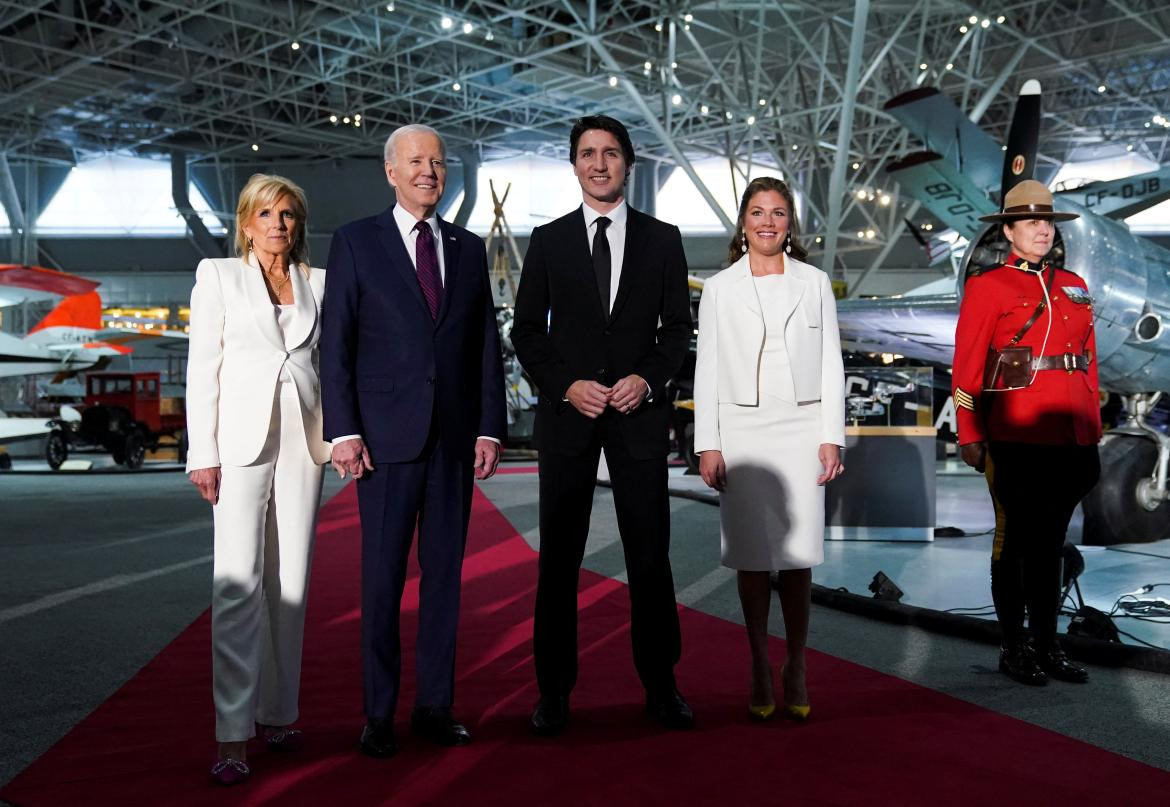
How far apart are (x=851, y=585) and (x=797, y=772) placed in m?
2.65

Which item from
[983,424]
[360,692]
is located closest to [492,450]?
[360,692]

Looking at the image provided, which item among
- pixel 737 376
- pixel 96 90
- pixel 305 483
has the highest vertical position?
pixel 96 90

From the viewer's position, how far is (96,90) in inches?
798

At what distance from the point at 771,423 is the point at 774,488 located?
174mm

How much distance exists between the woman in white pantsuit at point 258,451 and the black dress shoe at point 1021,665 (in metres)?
2.10

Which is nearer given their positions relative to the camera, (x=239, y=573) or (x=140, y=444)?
(x=239, y=573)

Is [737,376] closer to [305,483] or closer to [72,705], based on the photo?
[305,483]

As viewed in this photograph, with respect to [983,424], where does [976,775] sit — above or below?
below

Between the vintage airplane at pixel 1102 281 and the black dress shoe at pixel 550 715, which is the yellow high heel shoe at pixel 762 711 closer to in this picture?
the black dress shoe at pixel 550 715

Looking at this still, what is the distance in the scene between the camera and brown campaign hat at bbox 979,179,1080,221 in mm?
3156

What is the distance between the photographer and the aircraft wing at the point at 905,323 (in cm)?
748

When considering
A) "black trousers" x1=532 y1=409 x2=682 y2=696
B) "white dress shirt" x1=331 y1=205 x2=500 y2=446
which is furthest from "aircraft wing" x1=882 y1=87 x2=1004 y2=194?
"white dress shirt" x1=331 y1=205 x2=500 y2=446

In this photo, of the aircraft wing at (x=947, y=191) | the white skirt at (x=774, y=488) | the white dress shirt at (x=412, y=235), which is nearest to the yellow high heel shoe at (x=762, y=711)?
the white skirt at (x=774, y=488)

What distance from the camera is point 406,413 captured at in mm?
2480
